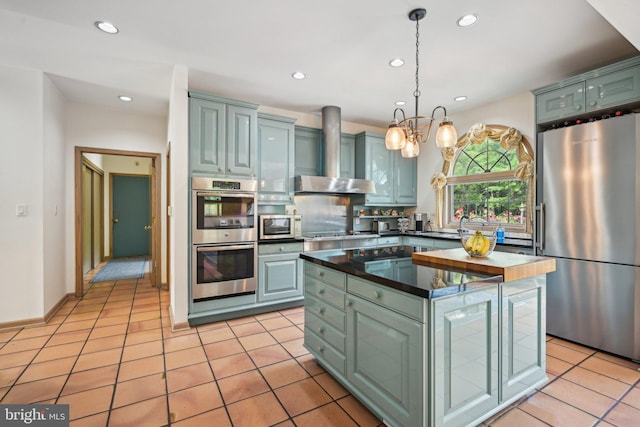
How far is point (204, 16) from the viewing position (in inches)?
89.3

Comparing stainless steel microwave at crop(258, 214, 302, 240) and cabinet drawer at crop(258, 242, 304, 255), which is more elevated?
stainless steel microwave at crop(258, 214, 302, 240)

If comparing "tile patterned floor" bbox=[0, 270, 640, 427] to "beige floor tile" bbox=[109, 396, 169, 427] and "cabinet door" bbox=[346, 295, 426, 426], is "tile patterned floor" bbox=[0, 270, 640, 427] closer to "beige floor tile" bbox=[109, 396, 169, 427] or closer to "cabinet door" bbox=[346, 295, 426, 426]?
"beige floor tile" bbox=[109, 396, 169, 427]

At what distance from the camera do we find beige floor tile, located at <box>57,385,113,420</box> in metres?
1.83

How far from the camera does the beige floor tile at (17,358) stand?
7.77 feet

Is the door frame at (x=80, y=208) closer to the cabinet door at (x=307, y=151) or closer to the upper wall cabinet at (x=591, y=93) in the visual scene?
the cabinet door at (x=307, y=151)

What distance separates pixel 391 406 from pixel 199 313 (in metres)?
2.35

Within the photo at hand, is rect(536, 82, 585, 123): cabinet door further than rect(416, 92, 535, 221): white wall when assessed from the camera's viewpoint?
No

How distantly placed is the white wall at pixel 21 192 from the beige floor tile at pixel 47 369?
1126 millimetres

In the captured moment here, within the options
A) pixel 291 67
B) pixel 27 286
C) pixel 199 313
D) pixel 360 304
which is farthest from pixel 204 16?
pixel 27 286

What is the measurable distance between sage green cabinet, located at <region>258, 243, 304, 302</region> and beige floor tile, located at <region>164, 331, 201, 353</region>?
87 cm

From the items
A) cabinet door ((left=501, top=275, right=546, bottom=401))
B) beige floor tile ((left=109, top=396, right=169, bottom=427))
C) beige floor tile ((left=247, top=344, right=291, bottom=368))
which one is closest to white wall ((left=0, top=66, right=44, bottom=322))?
beige floor tile ((left=109, top=396, right=169, bottom=427))

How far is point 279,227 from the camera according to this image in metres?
3.78

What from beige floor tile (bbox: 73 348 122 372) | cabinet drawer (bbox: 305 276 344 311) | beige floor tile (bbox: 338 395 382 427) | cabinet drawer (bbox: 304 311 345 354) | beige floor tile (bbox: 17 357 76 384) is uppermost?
cabinet drawer (bbox: 305 276 344 311)

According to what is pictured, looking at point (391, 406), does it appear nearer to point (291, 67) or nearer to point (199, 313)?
point (199, 313)
